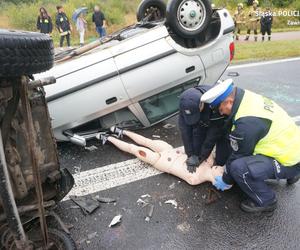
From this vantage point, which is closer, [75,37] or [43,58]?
[43,58]

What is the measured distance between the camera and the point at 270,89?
247 inches

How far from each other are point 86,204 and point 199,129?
1242 mm

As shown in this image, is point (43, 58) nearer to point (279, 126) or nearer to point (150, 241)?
point (150, 241)

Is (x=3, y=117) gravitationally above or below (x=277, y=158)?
above

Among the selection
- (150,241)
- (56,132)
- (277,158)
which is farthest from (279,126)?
(56,132)

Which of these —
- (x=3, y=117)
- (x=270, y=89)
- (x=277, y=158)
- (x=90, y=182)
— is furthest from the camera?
(x=270, y=89)

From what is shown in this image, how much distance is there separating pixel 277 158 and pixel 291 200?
18.0 inches

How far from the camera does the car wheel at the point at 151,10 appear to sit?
558cm

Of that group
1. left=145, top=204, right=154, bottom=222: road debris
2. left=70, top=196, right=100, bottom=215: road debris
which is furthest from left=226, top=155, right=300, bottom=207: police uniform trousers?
left=70, top=196, right=100, bottom=215: road debris

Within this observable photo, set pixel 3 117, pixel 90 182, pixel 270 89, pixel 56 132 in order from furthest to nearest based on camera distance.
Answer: pixel 270 89 → pixel 56 132 → pixel 90 182 → pixel 3 117

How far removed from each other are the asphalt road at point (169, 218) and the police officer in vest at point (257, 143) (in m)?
0.18

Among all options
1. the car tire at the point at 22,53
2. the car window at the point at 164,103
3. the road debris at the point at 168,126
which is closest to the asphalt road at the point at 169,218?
the car window at the point at 164,103

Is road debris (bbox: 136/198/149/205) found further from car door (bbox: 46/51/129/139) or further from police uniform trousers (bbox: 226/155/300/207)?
car door (bbox: 46/51/129/139)

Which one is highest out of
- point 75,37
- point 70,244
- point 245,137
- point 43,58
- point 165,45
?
point 43,58
